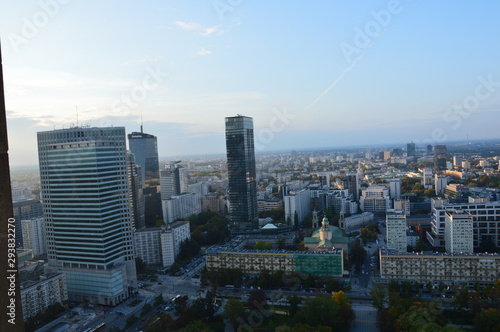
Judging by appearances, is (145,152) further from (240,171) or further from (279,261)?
(279,261)

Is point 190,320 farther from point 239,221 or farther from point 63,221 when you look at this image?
point 239,221

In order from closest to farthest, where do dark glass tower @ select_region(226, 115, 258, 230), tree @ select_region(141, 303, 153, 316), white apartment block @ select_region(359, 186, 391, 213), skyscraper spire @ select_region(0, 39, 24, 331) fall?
1. skyscraper spire @ select_region(0, 39, 24, 331)
2. tree @ select_region(141, 303, 153, 316)
3. dark glass tower @ select_region(226, 115, 258, 230)
4. white apartment block @ select_region(359, 186, 391, 213)

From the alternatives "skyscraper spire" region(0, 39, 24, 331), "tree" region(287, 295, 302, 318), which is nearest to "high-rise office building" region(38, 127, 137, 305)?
"tree" region(287, 295, 302, 318)

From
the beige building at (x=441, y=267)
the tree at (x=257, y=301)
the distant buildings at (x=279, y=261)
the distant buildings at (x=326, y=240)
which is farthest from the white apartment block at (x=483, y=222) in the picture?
the tree at (x=257, y=301)

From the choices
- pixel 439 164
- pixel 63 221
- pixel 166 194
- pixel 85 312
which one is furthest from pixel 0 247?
pixel 439 164

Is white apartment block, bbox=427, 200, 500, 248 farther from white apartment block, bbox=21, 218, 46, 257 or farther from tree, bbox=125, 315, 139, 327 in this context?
white apartment block, bbox=21, 218, 46, 257

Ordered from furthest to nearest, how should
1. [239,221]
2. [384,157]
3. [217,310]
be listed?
[384,157]
[239,221]
[217,310]

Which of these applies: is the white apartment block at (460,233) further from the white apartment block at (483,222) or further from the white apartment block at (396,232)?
the white apartment block at (396,232)
